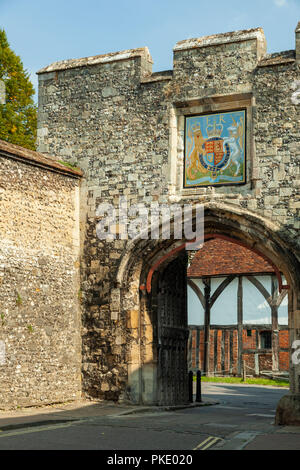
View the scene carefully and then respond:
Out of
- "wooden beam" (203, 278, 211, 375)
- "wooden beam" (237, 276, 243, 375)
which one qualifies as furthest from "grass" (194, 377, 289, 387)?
"wooden beam" (203, 278, 211, 375)

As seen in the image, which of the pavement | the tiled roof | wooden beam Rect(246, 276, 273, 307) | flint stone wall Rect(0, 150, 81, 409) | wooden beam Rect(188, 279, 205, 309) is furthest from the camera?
wooden beam Rect(188, 279, 205, 309)

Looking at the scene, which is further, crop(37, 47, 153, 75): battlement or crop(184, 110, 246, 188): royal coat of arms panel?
crop(37, 47, 153, 75): battlement

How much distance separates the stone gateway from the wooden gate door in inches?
1.4

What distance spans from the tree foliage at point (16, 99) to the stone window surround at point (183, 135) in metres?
9.07

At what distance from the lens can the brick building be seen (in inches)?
840

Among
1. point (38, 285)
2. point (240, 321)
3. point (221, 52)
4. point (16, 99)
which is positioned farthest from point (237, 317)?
point (221, 52)

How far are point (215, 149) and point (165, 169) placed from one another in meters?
0.88

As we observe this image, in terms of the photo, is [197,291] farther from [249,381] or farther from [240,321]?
[249,381]

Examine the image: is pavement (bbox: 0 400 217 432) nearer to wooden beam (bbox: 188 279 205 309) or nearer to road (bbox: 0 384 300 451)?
road (bbox: 0 384 300 451)

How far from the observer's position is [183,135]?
36.7 feet

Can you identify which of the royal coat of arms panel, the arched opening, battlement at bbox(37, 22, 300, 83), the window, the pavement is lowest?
the pavement

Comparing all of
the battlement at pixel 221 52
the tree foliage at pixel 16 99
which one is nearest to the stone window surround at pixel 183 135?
the battlement at pixel 221 52

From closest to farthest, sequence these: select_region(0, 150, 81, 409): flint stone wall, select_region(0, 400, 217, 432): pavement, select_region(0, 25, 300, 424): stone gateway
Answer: select_region(0, 400, 217, 432): pavement < select_region(0, 150, 81, 409): flint stone wall < select_region(0, 25, 300, 424): stone gateway
